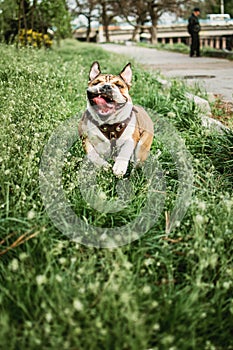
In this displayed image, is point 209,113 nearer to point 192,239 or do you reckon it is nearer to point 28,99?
point 28,99

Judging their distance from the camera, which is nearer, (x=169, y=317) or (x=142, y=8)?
(x=169, y=317)

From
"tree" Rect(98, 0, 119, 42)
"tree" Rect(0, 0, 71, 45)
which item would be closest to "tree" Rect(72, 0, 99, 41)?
"tree" Rect(98, 0, 119, 42)

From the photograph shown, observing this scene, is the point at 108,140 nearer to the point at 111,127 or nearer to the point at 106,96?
the point at 111,127

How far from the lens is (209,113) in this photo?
20.4 feet

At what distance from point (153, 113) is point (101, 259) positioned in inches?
136

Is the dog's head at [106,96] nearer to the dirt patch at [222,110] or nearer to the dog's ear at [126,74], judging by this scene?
the dog's ear at [126,74]

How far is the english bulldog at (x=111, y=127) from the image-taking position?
147 inches

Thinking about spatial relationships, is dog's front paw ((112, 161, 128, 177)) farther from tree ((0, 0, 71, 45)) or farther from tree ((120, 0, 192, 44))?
tree ((120, 0, 192, 44))

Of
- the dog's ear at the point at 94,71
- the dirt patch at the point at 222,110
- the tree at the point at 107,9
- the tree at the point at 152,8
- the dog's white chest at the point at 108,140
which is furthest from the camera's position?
the tree at the point at 107,9

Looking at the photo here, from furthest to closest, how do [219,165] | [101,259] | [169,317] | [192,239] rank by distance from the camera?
1. [219,165]
2. [192,239]
3. [101,259]
4. [169,317]

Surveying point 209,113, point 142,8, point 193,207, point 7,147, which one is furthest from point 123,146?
point 142,8

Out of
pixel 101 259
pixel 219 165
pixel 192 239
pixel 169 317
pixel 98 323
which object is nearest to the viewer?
pixel 98 323

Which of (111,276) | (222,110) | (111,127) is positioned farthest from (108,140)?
(222,110)

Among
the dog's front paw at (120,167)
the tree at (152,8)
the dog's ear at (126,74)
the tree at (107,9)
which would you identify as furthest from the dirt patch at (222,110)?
the tree at (107,9)
